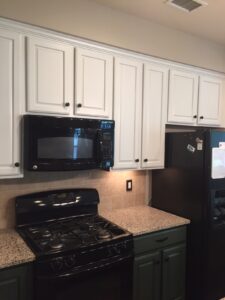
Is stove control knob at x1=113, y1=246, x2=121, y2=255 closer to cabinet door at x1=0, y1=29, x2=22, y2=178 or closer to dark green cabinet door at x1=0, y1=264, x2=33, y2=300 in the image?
dark green cabinet door at x1=0, y1=264, x2=33, y2=300

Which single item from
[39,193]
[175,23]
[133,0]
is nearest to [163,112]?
[175,23]

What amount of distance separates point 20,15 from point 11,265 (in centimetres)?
163

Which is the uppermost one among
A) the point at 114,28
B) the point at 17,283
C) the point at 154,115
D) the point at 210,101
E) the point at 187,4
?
the point at 187,4

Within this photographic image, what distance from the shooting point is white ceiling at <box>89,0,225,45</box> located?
2145 mm

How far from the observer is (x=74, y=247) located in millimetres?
1753

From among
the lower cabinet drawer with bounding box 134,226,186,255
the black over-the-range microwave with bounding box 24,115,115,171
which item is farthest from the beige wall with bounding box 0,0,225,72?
the lower cabinet drawer with bounding box 134,226,186,255

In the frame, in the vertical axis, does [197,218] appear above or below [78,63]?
below

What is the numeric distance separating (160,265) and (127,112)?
1.35m

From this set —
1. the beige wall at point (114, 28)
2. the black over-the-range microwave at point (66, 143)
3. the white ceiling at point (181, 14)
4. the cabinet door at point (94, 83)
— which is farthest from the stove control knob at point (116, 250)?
the white ceiling at point (181, 14)

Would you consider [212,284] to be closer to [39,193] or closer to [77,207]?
[77,207]

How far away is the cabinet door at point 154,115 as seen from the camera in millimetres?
2492

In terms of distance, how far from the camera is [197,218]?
7.77 ft

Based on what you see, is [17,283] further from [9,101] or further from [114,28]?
[114,28]

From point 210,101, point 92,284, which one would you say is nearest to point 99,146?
A: point 92,284
